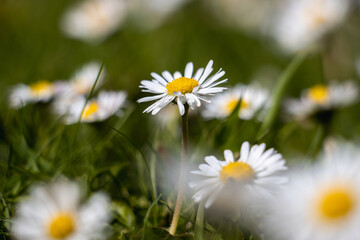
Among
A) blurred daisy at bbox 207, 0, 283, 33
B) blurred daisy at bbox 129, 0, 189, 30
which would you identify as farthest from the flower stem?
blurred daisy at bbox 129, 0, 189, 30

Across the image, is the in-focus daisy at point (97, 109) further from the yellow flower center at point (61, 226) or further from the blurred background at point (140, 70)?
the yellow flower center at point (61, 226)

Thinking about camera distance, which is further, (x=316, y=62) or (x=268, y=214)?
(x=316, y=62)

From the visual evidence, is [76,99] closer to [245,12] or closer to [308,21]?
[308,21]

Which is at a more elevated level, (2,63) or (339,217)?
(2,63)

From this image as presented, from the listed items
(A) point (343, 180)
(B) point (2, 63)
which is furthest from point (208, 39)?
(A) point (343, 180)

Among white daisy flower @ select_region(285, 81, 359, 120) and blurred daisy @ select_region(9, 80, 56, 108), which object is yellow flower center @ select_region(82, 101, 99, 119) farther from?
white daisy flower @ select_region(285, 81, 359, 120)

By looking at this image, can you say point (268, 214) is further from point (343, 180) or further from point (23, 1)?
point (23, 1)

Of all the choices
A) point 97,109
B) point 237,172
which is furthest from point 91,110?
point 237,172
